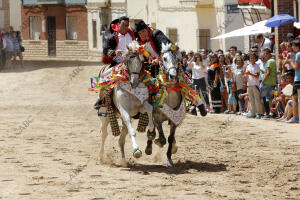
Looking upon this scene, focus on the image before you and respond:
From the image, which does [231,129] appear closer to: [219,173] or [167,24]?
[219,173]

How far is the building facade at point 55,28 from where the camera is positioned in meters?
49.0

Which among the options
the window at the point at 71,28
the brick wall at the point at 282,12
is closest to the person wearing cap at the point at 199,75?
the brick wall at the point at 282,12

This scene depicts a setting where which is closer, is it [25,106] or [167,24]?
[25,106]

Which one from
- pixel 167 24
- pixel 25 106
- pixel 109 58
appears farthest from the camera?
pixel 167 24

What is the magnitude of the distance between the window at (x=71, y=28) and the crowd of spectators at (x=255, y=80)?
27918mm

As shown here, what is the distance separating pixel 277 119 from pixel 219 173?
23.2ft

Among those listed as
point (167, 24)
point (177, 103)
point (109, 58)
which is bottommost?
point (177, 103)

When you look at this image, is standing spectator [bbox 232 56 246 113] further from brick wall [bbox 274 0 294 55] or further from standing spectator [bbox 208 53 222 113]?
brick wall [bbox 274 0 294 55]

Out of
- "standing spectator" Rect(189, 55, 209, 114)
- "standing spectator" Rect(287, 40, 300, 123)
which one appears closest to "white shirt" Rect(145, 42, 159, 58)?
"standing spectator" Rect(287, 40, 300, 123)

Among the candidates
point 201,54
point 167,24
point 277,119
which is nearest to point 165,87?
point 277,119

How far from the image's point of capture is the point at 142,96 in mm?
11828

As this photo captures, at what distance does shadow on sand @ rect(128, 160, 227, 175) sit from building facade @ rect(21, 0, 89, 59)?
120ft

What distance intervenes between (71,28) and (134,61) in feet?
127

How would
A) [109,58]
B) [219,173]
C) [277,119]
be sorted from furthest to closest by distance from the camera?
[277,119] → [109,58] → [219,173]
